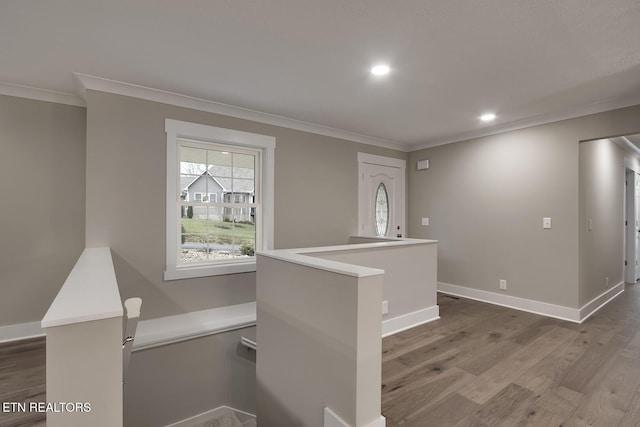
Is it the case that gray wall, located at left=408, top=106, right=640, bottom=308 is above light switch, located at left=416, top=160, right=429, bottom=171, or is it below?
below

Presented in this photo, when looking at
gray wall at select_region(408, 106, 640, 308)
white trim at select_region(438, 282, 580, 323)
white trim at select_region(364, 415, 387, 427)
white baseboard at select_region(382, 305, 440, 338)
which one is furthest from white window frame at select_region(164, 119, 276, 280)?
white trim at select_region(438, 282, 580, 323)

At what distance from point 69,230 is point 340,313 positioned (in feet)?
10.4

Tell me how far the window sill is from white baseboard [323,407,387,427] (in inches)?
81.2

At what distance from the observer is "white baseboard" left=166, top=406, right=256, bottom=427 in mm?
2781

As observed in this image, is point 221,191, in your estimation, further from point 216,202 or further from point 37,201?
point 37,201

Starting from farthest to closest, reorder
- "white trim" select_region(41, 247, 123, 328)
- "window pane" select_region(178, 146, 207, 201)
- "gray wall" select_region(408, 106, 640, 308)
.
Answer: "gray wall" select_region(408, 106, 640, 308), "window pane" select_region(178, 146, 207, 201), "white trim" select_region(41, 247, 123, 328)

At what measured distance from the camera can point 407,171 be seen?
5.22 meters

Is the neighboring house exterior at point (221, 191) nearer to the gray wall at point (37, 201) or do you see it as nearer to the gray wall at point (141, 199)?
the gray wall at point (141, 199)

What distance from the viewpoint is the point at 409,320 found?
126 inches

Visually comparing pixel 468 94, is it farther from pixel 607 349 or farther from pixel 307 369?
pixel 307 369

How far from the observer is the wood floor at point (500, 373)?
6.02 feet

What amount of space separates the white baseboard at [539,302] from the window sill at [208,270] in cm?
305

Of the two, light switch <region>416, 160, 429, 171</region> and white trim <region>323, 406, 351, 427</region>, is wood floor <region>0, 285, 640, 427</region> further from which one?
light switch <region>416, 160, 429, 171</region>

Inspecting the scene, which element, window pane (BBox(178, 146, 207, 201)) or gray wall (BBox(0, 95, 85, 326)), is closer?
gray wall (BBox(0, 95, 85, 326))
